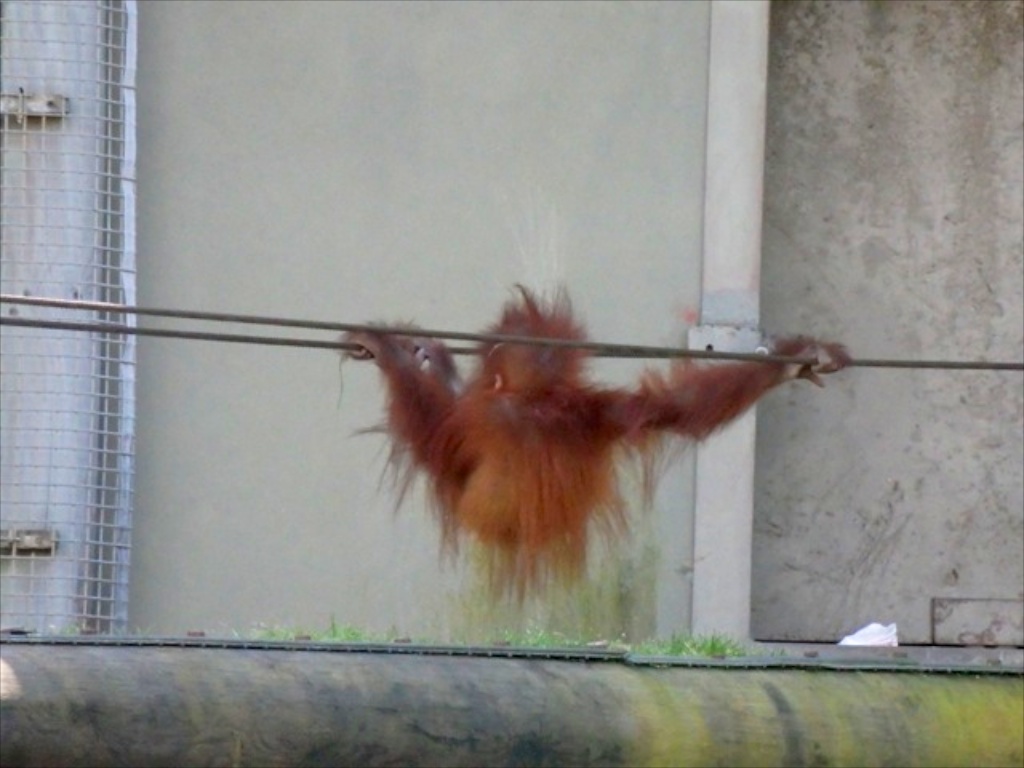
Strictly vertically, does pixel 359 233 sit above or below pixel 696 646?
above

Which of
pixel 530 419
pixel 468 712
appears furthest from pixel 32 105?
pixel 468 712

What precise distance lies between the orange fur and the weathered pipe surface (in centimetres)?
102

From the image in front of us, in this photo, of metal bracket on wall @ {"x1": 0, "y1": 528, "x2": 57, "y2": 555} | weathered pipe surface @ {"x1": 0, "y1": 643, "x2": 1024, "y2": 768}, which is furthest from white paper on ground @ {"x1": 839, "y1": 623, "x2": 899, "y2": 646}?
weathered pipe surface @ {"x1": 0, "y1": 643, "x2": 1024, "y2": 768}

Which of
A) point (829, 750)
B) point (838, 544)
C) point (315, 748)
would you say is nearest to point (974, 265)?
point (838, 544)

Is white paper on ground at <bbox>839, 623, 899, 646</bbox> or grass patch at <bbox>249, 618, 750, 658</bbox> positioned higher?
grass patch at <bbox>249, 618, 750, 658</bbox>

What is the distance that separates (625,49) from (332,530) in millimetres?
1390

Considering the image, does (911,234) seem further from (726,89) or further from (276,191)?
(276,191)

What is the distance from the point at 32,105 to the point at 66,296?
1.51ft

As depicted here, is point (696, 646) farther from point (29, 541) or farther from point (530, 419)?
point (29, 541)

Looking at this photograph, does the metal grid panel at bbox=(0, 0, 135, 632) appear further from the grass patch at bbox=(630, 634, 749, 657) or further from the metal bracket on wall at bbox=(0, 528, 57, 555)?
the grass patch at bbox=(630, 634, 749, 657)

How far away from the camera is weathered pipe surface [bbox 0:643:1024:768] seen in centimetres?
264

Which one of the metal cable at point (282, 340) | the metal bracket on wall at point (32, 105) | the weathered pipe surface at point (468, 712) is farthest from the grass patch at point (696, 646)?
the metal bracket on wall at point (32, 105)

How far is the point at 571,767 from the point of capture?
2852 mm

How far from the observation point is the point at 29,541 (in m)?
4.86
